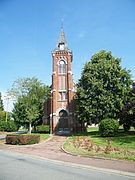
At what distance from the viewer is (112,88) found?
37219 millimetres

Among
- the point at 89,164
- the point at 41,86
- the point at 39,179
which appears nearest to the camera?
the point at 39,179

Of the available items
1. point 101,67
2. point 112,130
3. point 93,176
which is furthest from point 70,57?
point 93,176

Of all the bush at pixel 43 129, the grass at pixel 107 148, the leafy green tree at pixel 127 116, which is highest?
the leafy green tree at pixel 127 116

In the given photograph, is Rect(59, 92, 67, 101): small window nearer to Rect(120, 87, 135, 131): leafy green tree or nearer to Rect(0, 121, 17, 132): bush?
Rect(120, 87, 135, 131): leafy green tree

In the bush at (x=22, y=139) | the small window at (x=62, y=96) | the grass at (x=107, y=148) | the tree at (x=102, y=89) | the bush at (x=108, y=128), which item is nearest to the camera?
the grass at (x=107, y=148)

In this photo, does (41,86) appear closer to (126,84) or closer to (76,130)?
(76,130)

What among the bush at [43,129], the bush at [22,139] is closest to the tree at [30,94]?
the bush at [43,129]

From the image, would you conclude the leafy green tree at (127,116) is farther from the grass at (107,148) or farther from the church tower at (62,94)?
the church tower at (62,94)

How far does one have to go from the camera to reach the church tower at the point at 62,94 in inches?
1821

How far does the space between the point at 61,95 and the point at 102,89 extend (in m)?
13.6

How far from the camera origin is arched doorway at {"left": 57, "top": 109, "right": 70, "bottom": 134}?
4602cm

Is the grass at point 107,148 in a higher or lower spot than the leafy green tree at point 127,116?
lower

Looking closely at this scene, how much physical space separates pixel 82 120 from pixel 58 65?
16.4 metres

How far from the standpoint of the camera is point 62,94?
1897 inches
